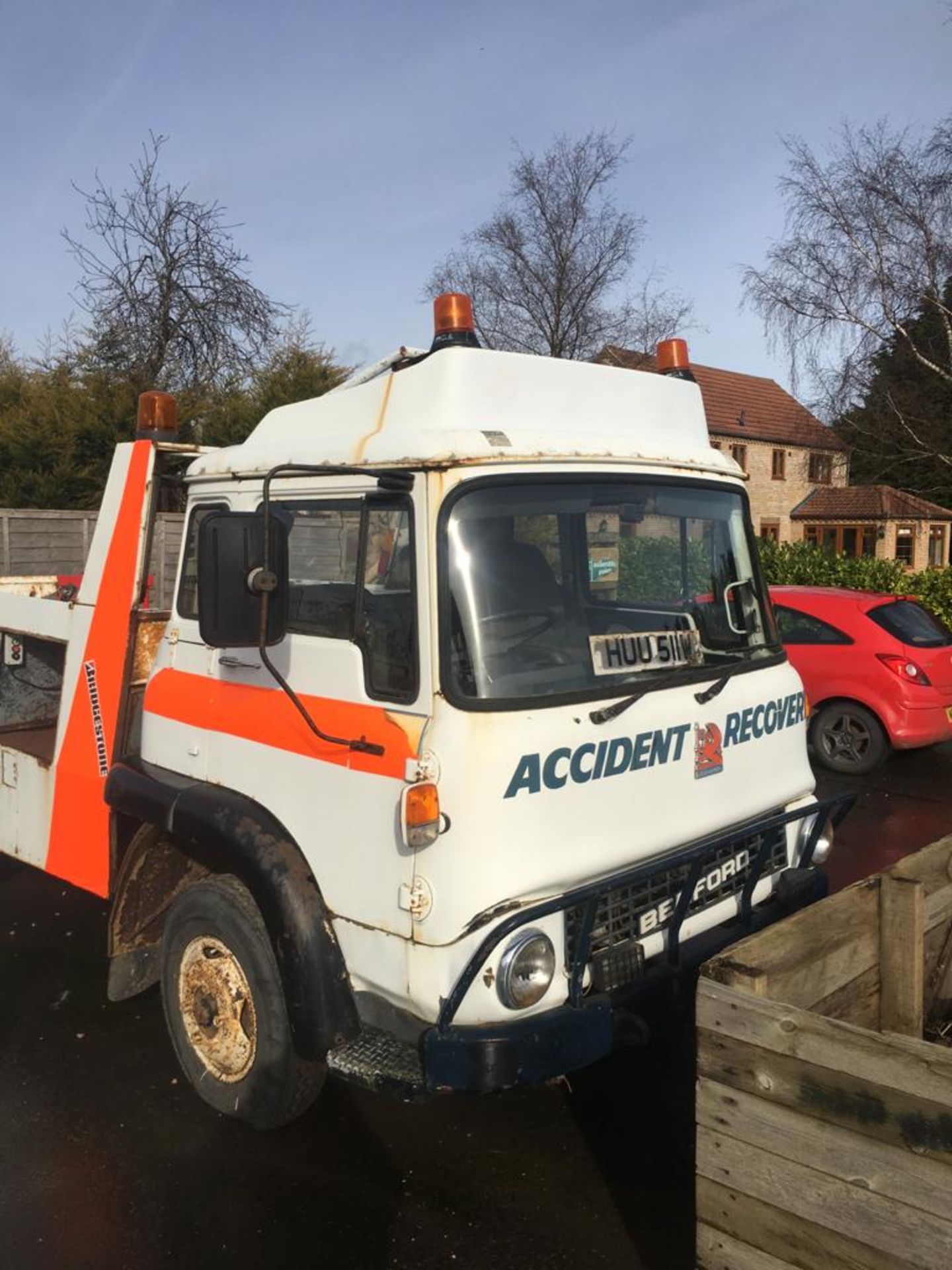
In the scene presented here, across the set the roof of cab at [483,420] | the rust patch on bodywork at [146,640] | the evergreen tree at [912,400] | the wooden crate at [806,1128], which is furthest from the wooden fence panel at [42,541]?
the evergreen tree at [912,400]

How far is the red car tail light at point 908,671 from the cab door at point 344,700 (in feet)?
21.7

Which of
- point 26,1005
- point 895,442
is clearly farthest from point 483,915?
point 895,442

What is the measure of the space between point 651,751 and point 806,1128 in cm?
129

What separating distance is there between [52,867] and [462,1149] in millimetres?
2226

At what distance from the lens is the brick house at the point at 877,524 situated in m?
34.7

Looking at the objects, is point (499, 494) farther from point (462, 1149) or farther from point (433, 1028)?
point (462, 1149)

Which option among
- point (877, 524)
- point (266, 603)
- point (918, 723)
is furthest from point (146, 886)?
point (877, 524)

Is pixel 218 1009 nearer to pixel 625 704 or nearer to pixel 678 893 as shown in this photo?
pixel 678 893

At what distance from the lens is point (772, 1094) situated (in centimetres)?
244

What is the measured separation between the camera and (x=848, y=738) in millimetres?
9008

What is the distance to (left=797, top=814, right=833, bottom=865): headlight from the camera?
13.3 ft

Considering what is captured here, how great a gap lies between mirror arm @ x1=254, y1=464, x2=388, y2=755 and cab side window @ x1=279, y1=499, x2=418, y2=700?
170 millimetres

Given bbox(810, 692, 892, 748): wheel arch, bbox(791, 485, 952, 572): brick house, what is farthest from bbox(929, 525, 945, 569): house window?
bbox(810, 692, 892, 748): wheel arch

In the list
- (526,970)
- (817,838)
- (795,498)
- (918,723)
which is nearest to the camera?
(526,970)
